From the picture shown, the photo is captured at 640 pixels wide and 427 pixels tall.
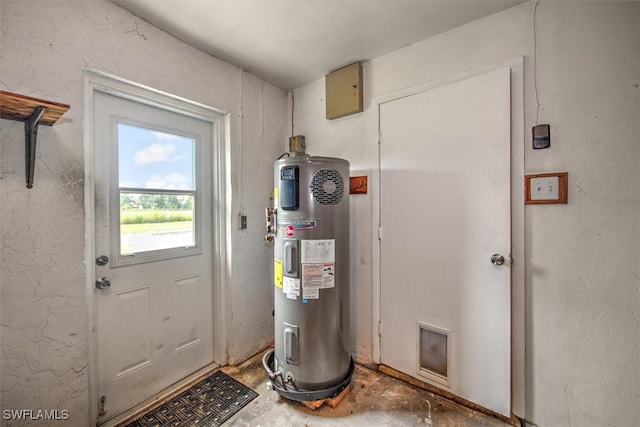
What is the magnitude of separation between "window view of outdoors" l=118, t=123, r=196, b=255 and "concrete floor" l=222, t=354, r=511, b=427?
1.23 meters

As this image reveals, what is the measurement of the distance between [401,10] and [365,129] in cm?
77

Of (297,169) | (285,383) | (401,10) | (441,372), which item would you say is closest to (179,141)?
(297,169)

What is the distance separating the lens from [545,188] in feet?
4.64

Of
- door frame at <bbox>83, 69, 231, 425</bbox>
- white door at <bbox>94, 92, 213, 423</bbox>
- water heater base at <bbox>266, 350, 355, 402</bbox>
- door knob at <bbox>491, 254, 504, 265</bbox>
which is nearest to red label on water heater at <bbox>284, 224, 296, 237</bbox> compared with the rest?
door frame at <bbox>83, 69, 231, 425</bbox>

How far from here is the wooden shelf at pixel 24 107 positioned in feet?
3.25

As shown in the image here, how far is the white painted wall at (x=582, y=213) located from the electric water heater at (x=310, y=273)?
1.10 m

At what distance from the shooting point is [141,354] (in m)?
1.69

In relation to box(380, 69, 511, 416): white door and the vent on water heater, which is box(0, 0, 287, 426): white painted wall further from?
box(380, 69, 511, 416): white door

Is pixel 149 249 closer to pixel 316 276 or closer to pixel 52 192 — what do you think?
pixel 52 192

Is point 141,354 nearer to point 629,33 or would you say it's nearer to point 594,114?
point 594,114

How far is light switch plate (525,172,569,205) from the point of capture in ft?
4.50

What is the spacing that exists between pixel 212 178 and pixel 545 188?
2235 mm

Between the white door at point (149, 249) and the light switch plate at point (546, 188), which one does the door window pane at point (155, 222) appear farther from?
the light switch plate at point (546, 188)

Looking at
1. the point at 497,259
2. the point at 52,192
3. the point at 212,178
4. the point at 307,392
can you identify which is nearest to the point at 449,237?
the point at 497,259
